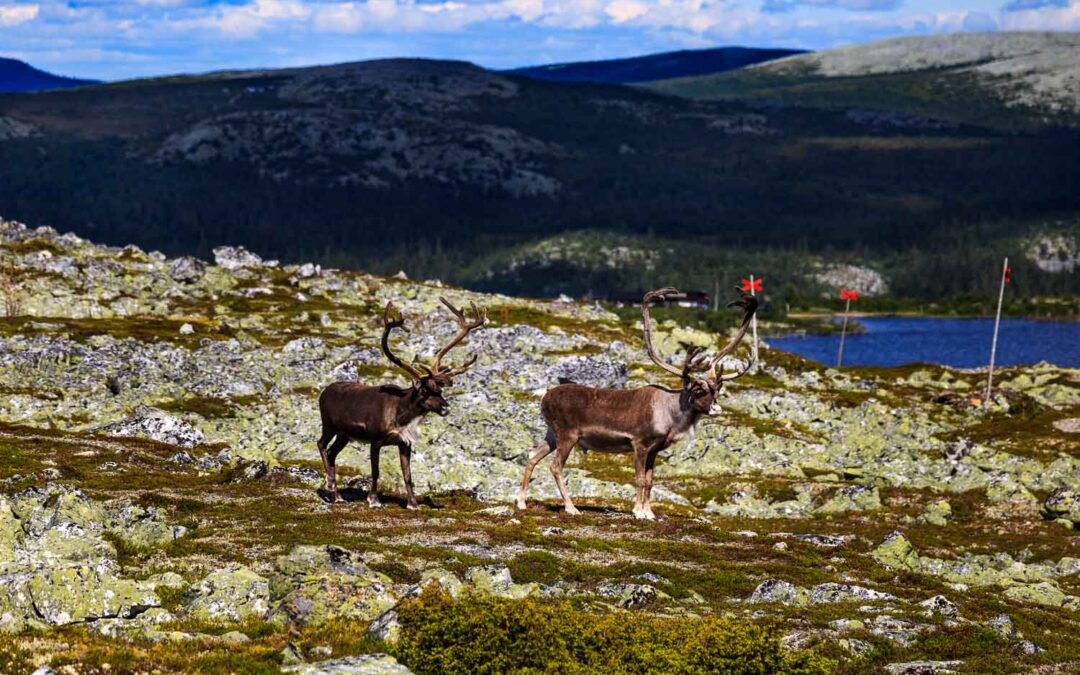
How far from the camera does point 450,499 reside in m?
44.5

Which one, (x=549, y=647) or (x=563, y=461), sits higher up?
(x=549, y=647)

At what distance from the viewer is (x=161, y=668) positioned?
1933 cm

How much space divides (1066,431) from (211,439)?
55.4 metres

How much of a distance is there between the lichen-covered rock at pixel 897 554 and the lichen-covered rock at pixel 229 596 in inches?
849

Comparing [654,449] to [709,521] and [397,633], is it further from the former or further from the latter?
[397,633]

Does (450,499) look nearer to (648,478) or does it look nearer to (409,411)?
(409,411)

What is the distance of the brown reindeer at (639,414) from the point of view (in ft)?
126

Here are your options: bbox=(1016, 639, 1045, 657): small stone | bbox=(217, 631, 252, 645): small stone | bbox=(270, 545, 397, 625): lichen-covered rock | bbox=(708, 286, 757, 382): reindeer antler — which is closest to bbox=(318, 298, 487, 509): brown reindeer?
bbox=(708, 286, 757, 382): reindeer antler

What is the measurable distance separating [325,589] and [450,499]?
20.5 m

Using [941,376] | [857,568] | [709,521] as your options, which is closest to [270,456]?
[709,521]

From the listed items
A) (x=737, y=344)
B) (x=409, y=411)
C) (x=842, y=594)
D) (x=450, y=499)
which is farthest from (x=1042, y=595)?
(x=450, y=499)

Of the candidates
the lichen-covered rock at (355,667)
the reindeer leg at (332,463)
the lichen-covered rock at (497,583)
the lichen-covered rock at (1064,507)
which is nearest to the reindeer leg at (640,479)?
the reindeer leg at (332,463)

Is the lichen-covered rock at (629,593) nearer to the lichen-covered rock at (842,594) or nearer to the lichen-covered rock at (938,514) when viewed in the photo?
the lichen-covered rock at (842,594)

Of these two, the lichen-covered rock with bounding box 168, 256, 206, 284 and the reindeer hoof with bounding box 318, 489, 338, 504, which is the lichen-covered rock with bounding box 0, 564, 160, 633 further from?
the lichen-covered rock with bounding box 168, 256, 206, 284
